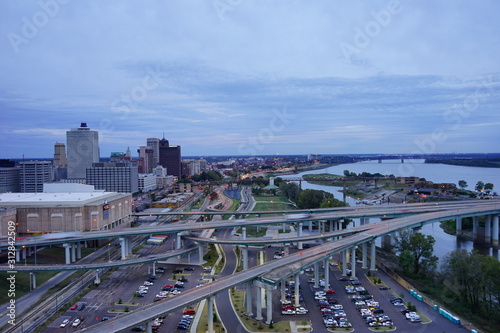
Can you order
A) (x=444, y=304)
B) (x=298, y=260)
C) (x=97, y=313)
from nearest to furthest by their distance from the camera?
(x=97, y=313)
(x=444, y=304)
(x=298, y=260)

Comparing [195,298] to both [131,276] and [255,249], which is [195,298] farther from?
[255,249]

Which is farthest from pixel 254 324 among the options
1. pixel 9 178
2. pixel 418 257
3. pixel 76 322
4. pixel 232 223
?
pixel 9 178

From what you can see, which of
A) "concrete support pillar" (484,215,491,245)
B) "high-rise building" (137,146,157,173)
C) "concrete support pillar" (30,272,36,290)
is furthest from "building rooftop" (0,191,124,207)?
"high-rise building" (137,146,157,173)

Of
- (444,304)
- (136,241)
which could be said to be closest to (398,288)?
(444,304)

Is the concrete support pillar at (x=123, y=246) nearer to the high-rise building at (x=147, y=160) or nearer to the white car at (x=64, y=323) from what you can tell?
the white car at (x=64, y=323)

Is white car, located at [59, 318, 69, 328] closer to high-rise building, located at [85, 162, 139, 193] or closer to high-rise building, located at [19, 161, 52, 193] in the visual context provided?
A: high-rise building, located at [85, 162, 139, 193]

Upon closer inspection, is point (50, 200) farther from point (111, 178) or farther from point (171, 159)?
point (171, 159)
